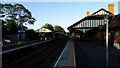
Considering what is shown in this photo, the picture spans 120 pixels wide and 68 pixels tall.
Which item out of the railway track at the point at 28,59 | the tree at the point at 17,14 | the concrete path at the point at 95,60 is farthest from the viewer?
the tree at the point at 17,14

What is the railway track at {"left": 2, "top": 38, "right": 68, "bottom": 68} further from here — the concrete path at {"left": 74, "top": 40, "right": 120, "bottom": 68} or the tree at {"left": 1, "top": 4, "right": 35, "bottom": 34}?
the tree at {"left": 1, "top": 4, "right": 35, "bottom": 34}

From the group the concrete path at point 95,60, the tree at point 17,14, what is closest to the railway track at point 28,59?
the concrete path at point 95,60

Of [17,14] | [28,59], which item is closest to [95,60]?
[28,59]


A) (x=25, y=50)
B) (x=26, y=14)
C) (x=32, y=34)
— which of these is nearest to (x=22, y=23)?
(x=26, y=14)

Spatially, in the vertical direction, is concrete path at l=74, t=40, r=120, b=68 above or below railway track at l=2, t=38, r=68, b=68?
above

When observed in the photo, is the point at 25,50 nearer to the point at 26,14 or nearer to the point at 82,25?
the point at 82,25

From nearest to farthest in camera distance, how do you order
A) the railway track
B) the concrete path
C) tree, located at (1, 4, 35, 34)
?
the concrete path → the railway track → tree, located at (1, 4, 35, 34)

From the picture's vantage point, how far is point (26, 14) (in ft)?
180

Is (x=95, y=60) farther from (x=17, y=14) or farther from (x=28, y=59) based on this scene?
(x=17, y=14)

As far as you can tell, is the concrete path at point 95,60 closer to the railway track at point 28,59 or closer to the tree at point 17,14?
the railway track at point 28,59

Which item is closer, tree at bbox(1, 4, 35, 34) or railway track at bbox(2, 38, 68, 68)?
railway track at bbox(2, 38, 68, 68)

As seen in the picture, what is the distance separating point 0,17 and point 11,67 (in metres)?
35.4

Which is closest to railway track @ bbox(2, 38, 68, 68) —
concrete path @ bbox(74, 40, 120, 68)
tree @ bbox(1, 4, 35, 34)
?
concrete path @ bbox(74, 40, 120, 68)

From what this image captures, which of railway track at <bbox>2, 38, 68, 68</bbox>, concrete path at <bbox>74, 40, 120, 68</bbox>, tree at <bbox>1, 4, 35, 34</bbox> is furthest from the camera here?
tree at <bbox>1, 4, 35, 34</bbox>
